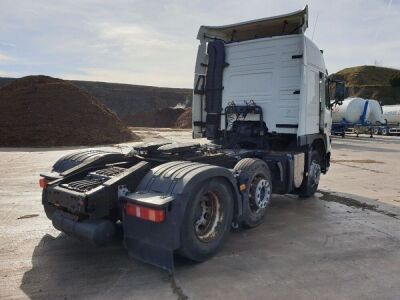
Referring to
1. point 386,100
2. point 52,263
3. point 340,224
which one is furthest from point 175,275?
point 386,100

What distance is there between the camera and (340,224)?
18.2ft

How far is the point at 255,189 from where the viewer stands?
510cm

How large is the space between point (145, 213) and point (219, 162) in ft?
6.89

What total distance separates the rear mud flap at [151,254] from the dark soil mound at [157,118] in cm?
4491

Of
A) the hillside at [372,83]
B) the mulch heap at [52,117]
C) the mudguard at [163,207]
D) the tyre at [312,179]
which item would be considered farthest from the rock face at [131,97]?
the mudguard at [163,207]

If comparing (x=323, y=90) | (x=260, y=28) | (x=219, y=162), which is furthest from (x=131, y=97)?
(x=219, y=162)

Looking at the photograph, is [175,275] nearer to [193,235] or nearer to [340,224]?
[193,235]

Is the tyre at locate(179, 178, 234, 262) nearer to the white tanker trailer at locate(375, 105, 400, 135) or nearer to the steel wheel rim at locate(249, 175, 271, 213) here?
the steel wheel rim at locate(249, 175, 271, 213)

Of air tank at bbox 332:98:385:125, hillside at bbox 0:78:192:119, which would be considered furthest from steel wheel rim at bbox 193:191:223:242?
hillside at bbox 0:78:192:119

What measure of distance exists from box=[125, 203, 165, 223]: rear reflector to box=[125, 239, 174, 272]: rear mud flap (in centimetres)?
32

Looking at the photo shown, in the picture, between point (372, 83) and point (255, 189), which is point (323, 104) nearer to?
point (255, 189)

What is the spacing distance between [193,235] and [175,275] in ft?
1.46

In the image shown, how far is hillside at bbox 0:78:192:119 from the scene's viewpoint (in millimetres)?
56094

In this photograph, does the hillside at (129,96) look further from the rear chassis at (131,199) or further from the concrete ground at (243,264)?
the rear chassis at (131,199)
